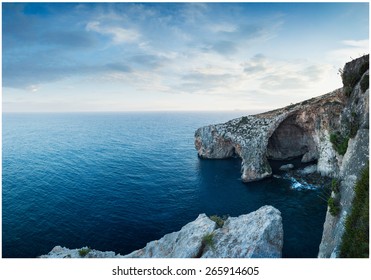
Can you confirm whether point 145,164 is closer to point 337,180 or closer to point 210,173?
point 210,173

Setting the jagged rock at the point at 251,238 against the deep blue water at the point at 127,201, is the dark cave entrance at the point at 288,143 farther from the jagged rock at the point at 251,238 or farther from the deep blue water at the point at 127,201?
the jagged rock at the point at 251,238

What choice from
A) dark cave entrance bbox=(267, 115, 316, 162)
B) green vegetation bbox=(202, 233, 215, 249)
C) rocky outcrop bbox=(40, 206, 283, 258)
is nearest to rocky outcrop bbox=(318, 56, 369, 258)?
rocky outcrop bbox=(40, 206, 283, 258)

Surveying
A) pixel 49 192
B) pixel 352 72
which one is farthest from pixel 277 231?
pixel 49 192

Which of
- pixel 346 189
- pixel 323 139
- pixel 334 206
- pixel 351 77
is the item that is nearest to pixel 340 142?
pixel 346 189

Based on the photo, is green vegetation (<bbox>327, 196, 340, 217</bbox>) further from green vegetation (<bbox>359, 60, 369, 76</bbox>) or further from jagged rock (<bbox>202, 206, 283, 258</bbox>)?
green vegetation (<bbox>359, 60, 369, 76</bbox>)

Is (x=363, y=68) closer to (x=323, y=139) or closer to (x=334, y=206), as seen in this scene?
(x=334, y=206)

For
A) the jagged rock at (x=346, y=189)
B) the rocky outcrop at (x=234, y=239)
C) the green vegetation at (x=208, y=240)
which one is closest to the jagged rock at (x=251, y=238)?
the rocky outcrop at (x=234, y=239)

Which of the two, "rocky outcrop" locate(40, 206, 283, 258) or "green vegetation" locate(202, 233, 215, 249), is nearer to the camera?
"rocky outcrop" locate(40, 206, 283, 258)
